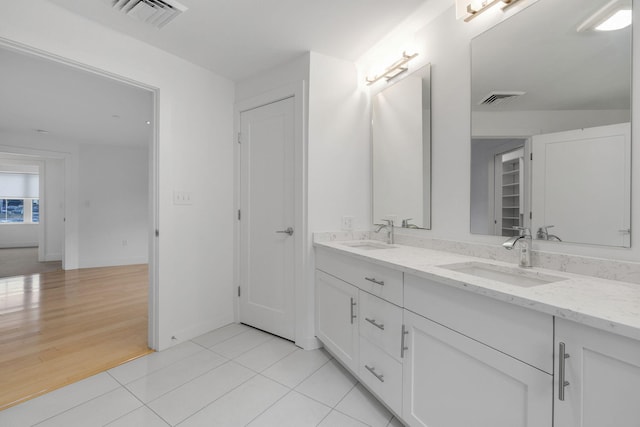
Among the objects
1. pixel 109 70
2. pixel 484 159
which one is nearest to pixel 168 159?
pixel 109 70

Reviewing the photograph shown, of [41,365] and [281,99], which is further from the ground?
[281,99]

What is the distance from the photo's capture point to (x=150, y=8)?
5.87 feet

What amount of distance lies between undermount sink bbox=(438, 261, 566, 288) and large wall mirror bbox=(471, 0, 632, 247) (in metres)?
0.21

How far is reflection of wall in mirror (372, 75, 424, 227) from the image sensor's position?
203cm

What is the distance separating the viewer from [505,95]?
1.50 m

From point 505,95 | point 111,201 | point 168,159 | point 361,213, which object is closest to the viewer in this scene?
point 505,95

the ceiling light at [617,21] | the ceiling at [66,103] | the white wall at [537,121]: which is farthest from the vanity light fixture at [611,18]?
the ceiling at [66,103]

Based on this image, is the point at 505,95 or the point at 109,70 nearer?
the point at 505,95

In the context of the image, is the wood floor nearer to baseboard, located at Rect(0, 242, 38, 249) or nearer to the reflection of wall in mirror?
the reflection of wall in mirror

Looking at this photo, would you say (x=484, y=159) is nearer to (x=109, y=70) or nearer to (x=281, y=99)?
(x=281, y=99)

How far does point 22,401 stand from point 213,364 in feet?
3.37

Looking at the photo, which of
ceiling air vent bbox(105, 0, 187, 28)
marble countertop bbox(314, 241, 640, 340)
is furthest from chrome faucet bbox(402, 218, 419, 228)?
ceiling air vent bbox(105, 0, 187, 28)

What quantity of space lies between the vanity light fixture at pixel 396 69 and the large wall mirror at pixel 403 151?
0.07 m

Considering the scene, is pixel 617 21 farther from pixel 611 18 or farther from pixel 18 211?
pixel 18 211
